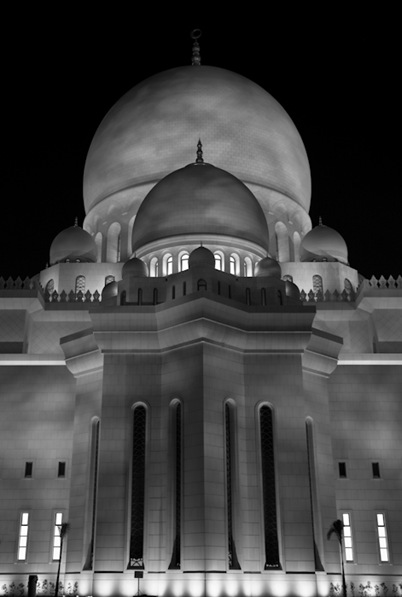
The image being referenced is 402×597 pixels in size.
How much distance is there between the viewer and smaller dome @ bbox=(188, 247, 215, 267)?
3061 centimetres

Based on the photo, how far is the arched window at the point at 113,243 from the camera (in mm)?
41594

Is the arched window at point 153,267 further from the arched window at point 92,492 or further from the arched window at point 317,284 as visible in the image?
the arched window at point 317,284

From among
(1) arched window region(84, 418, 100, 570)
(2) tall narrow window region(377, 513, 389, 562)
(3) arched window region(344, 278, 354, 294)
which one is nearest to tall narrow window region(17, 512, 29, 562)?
(1) arched window region(84, 418, 100, 570)

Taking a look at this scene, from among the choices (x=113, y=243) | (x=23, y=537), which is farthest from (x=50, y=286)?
(x=23, y=537)

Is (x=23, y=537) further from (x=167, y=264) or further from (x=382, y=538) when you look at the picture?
(x=382, y=538)

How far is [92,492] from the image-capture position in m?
29.1

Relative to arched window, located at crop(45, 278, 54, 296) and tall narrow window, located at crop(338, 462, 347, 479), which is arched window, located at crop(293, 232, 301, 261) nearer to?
arched window, located at crop(45, 278, 54, 296)

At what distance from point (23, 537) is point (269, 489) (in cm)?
1022

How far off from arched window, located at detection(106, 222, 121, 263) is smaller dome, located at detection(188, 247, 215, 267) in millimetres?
11294

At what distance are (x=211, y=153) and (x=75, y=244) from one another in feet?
27.7

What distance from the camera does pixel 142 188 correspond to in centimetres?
4091

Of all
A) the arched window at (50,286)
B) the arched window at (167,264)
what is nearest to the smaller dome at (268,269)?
the arched window at (167,264)

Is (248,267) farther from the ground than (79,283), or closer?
closer

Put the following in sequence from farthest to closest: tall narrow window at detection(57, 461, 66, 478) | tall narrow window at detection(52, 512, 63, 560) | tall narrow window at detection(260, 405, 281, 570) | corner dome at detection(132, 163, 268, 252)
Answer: corner dome at detection(132, 163, 268, 252) → tall narrow window at detection(57, 461, 66, 478) → tall narrow window at detection(52, 512, 63, 560) → tall narrow window at detection(260, 405, 281, 570)
